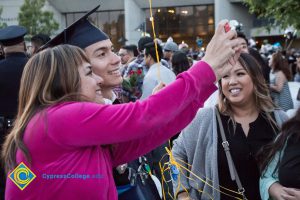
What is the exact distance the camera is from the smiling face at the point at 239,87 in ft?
9.82

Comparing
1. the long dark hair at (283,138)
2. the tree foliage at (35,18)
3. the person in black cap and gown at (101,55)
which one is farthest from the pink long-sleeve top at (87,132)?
the tree foliage at (35,18)

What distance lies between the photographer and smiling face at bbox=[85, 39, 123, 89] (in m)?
2.38

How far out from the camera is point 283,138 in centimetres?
251

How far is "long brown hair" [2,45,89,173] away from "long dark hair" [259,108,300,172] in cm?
131

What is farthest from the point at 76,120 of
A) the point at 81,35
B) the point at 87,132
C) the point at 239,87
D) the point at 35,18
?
the point at 35,18

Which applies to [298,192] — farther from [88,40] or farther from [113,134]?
[88,40]

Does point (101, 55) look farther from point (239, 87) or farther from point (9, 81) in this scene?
point (9, 81)

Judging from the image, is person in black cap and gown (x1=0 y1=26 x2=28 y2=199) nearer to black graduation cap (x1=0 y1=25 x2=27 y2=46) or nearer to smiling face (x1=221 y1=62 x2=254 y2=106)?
black graduation cap (x1=0 y1=25 x2=27 y2=46)

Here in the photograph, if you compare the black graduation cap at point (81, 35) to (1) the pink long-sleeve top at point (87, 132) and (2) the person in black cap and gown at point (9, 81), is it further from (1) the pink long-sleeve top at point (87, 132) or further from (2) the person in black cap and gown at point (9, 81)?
(2) the person in black cap and gown at point (9, 81)

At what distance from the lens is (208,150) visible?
113 inches

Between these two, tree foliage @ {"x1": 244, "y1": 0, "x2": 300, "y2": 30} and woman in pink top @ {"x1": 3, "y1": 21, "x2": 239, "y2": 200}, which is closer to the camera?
woman in pink top @ {"x1": 3, "y1": 21, "x2": 239, "y2": 200}

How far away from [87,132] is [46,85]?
0.29 meters

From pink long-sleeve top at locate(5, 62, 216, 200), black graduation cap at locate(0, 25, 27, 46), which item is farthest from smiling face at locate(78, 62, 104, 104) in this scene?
black graduation cap at locate(0, 25, 27, 46)

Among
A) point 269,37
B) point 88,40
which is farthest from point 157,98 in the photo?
point 269,37
